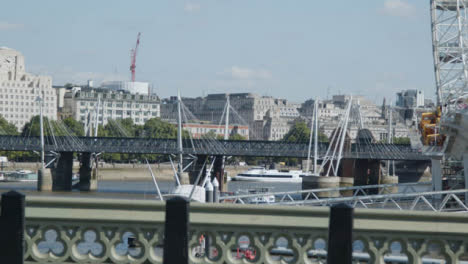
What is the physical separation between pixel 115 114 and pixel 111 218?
7430 inches

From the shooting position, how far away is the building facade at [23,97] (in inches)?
6875

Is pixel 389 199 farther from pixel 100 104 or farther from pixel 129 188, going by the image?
pixel 100 104

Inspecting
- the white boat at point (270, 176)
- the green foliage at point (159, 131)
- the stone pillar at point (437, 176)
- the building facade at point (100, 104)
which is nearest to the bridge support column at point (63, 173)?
the white boat at point (270, 176)

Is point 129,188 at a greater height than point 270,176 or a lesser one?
lesser

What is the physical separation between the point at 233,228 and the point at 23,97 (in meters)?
173

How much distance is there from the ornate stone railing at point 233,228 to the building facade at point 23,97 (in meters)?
163

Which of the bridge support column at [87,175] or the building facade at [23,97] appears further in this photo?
the building facade at [23,97]

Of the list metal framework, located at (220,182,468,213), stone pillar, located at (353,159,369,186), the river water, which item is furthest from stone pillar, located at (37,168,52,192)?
metal framework, located at (220,182,468,213)

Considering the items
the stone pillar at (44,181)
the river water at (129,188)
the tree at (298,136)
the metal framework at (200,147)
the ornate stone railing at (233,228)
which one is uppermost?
the tree at (298,136)

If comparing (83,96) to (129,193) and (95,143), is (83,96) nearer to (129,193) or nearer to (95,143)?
(95,143)

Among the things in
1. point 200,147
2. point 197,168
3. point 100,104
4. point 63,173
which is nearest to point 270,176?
point 200,147

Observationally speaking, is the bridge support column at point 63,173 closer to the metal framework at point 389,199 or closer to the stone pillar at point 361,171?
the stone pillar at point 361,171

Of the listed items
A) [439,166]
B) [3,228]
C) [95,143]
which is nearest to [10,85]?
[95,143]

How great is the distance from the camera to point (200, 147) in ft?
301
